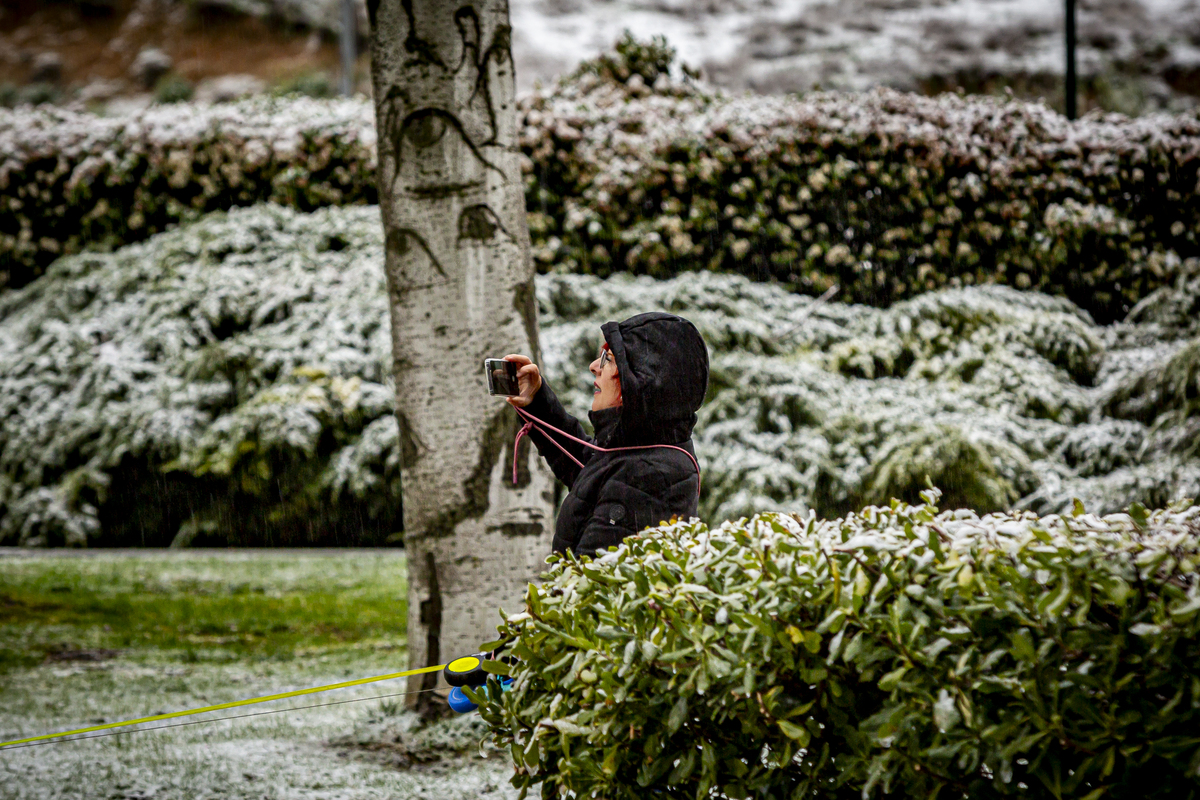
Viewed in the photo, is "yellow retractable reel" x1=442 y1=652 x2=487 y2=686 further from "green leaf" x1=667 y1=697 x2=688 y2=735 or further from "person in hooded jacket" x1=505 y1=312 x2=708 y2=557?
"green leaf" x1=667 y1=697 x2=688 y2=735

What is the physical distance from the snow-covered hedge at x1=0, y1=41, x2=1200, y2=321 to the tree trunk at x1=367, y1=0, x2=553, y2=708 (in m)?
3.44

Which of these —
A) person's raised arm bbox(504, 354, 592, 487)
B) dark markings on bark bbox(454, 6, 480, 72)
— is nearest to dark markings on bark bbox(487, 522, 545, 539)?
person's raised arm bbox(504, 354, 592, 487)

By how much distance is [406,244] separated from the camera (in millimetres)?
3506

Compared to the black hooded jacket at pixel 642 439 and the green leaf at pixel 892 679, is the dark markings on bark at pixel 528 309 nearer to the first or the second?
the black hooded jacket at pixel 642 439

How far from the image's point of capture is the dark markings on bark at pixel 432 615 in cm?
346

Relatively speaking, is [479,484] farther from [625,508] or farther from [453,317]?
[625,508]

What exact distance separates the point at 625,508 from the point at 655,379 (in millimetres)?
355

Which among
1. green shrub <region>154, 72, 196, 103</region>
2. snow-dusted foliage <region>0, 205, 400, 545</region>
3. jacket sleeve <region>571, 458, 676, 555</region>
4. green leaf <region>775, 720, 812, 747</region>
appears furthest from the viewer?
green shrub <region>154, 72, 196, 103</region>

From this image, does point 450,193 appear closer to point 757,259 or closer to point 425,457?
point 425,457

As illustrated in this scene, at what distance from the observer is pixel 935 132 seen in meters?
6.95

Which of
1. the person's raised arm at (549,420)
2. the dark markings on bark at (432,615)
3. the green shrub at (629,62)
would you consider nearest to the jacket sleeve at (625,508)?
the person's raised arm at (549,420)

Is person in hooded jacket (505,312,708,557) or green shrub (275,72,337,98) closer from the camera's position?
person in hooded jacket (505,312,708,557)

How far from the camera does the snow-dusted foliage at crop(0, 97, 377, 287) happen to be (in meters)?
7.54

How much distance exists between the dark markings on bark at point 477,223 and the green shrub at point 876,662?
1826mm
